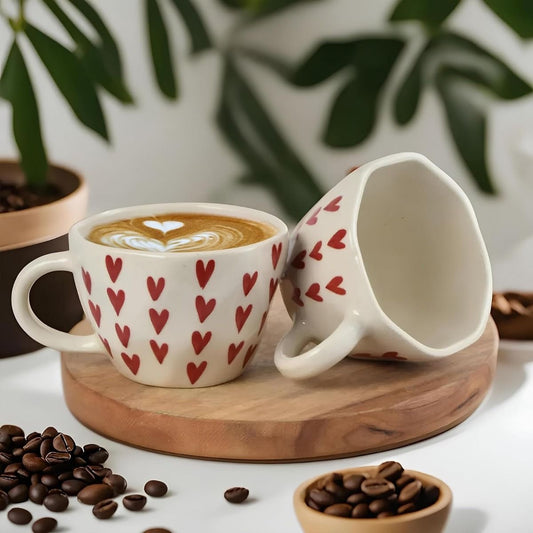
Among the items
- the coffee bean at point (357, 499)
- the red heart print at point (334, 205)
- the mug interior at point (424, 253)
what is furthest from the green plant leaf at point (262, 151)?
the coffee bean at point (357, 499)

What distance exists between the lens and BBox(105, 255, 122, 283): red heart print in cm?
81

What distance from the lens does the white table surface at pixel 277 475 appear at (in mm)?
728

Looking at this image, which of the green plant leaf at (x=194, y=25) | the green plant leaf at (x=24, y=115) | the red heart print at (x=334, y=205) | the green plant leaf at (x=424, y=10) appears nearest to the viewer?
the red heart print at (x=334, y=205)

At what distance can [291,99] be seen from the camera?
1.63m

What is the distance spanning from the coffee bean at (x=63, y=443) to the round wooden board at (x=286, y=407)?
0.05 metres

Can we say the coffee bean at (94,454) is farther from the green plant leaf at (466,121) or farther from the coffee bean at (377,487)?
the green plant leaf at (466,121)

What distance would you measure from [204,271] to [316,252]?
9cm

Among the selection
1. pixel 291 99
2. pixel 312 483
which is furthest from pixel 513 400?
pixel 291 99

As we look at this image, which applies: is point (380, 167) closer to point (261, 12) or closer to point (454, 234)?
point (454, 234)

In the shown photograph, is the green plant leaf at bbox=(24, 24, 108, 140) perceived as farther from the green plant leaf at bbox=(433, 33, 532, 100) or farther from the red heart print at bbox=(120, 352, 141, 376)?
the green plant leaf at bbox=(433, 33, 532, 100)

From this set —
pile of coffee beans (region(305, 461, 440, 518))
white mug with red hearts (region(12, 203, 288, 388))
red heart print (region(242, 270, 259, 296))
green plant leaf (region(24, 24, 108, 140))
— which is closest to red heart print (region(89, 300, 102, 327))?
white mug with red hearts (region(12, 203, 288, 388))

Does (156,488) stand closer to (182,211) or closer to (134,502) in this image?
(134,502)

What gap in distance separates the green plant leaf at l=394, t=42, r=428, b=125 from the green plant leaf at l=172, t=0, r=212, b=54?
29 cm

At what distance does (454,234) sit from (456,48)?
578 millimetres
